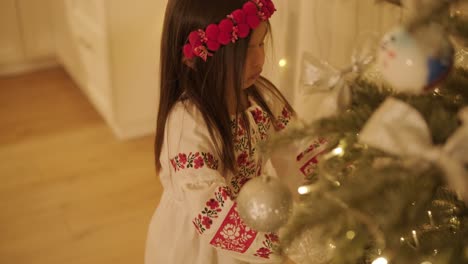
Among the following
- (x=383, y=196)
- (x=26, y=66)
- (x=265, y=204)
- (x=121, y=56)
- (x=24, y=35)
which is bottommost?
(x=26, y=66)

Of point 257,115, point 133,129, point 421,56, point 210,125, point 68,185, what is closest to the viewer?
point 421,56

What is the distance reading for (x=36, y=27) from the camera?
9.24ft

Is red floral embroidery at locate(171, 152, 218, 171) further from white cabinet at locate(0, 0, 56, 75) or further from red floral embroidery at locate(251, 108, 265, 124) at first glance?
white cabinet at locate(0, 0, 56, 75)

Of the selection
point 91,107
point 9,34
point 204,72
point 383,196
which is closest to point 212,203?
point 204,72

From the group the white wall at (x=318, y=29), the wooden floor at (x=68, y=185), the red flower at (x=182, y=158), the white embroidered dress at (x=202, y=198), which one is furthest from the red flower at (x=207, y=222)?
the wooden floor at (x=68, y=185)

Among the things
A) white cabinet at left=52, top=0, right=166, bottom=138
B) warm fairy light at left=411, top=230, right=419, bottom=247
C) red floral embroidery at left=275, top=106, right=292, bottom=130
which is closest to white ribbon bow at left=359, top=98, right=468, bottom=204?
warm fairy light at left=411, top=230, right=419, bottom=247

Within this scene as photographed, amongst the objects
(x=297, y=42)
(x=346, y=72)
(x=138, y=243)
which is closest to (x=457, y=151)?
(x=346, y=72)

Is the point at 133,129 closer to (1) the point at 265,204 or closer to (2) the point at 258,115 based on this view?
(2) the point at 258,115

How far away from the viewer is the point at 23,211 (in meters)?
1.94

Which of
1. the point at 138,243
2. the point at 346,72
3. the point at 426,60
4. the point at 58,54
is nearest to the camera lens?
the point at 426,60

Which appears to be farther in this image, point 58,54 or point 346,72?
point 58,54

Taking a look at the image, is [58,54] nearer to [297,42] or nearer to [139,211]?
[139,211]

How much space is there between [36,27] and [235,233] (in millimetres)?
2193

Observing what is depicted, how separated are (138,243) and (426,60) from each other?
146 centimetres
